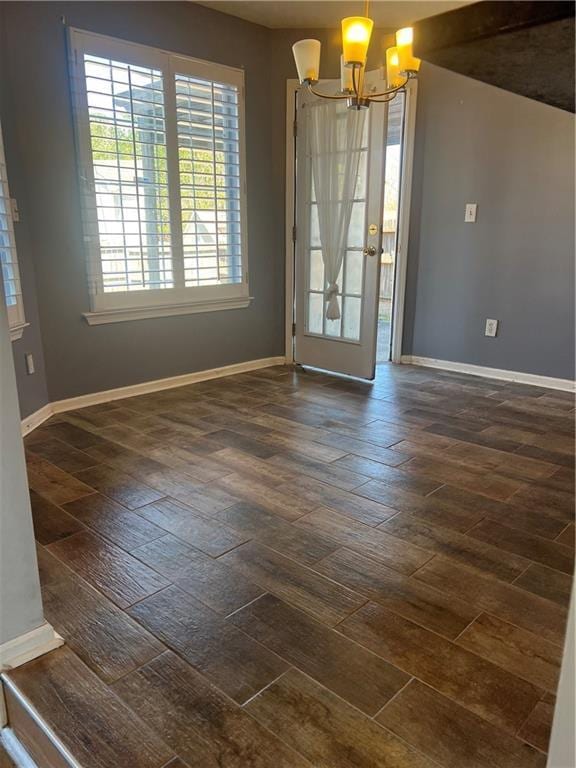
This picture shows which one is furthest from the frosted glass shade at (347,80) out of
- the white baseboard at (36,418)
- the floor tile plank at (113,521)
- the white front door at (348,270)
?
the white baseboard at (36,418)

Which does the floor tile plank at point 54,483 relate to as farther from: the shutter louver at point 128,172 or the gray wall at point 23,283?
the shutter louver at point 128,172

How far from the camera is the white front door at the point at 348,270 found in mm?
3836

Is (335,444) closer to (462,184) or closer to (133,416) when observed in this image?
(133,416)

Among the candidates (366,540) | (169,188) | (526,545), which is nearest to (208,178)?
(169,188)

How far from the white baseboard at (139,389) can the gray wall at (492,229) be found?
4.71ft

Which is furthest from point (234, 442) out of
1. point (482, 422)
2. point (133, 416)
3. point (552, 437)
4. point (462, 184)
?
point (462, 184)

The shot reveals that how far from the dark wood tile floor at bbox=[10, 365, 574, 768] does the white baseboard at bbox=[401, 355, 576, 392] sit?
32.8 inches

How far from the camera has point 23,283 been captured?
310 centimetres

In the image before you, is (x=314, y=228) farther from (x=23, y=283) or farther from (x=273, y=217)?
(x=23, y=283)

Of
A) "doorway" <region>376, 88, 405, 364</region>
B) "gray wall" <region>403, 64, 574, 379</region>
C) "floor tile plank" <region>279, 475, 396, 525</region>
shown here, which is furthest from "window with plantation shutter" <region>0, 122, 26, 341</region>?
"gray wall" <region>403, 64, 574, 379</region>

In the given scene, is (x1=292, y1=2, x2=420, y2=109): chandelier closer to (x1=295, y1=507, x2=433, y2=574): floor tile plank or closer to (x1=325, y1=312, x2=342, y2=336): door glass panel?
(x1=325, y1=312, x2=342, y2=336): door glass panel

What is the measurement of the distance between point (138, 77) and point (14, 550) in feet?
10.3

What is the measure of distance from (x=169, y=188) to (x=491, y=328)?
8.65 feet

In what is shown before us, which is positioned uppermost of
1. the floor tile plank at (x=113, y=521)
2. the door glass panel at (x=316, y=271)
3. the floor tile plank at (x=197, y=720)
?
the door glass panel at (x=316, y=271)
